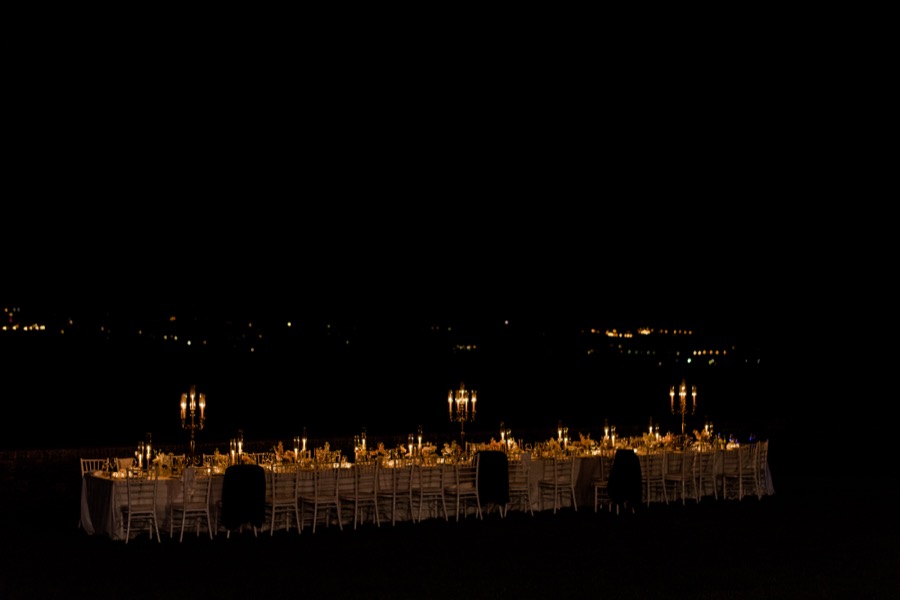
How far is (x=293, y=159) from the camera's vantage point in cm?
2194

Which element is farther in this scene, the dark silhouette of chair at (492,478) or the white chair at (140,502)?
the dark silhouette of chair at (492,478)

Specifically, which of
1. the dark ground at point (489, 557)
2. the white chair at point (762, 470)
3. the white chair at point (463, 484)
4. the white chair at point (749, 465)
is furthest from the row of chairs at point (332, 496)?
the white chair at point (762, 470)

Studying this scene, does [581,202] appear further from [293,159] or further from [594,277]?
[293,159]

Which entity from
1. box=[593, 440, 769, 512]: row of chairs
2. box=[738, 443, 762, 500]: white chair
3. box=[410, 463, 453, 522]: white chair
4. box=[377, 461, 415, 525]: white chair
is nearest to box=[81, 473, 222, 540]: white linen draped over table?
box=[377, 461, 415, 525]: white chair

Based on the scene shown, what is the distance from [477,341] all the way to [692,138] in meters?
9.30

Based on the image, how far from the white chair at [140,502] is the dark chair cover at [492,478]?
3478mm

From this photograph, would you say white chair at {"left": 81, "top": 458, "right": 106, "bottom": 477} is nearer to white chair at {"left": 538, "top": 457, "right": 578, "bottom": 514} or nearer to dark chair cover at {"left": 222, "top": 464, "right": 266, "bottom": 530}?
dark chair cover at {"left": 222, "top": 464, "right": 266, "bottom": 530}

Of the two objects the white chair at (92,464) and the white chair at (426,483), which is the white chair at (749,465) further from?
the white chair at (92,464)

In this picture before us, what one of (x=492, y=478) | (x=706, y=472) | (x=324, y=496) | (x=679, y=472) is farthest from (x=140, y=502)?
(x=706, y=472)

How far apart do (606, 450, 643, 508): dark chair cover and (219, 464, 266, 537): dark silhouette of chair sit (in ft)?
13.5

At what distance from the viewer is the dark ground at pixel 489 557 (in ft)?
30.6

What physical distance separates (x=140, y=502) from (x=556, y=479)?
186 inches

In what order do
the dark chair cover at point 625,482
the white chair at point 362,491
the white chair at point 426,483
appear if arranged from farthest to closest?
the dark chair cover at point 625,482, the white chair at point 426,483, the white chair at point 362,491

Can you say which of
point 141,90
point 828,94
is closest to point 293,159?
point 141,90
